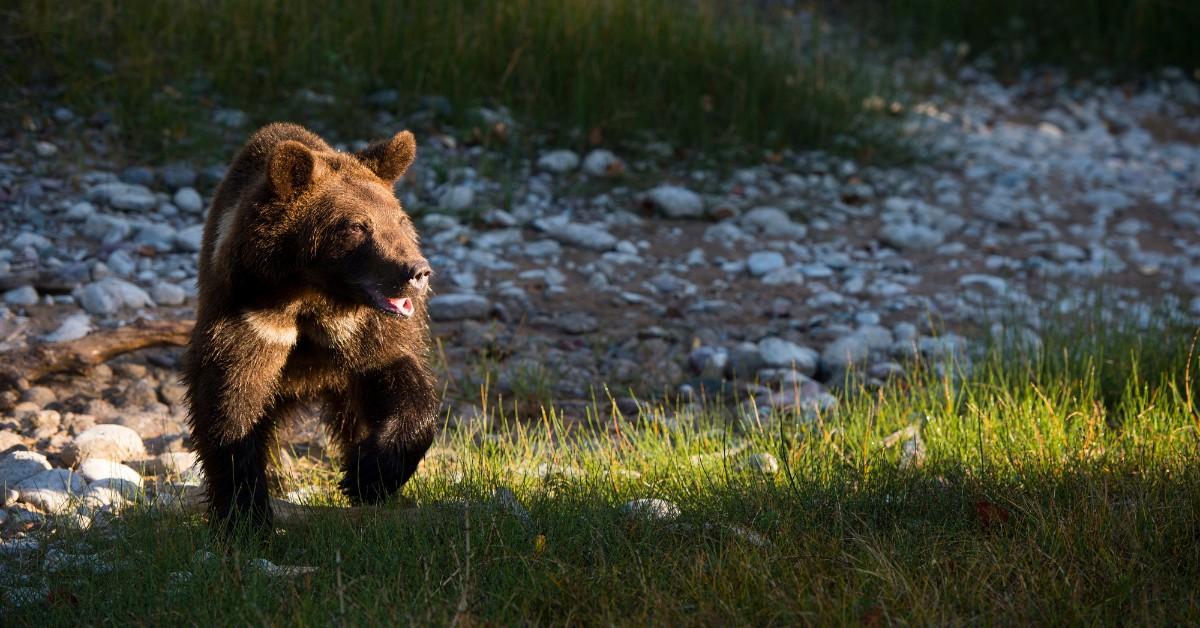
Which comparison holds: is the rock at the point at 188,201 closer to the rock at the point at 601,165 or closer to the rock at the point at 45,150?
the rock at the point at 45,150

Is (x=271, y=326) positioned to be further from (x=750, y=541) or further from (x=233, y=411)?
(x=750, y=541)

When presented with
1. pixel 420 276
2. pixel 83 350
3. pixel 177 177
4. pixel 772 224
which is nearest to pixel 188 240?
pixel 177 177

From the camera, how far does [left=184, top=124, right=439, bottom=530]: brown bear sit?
3.71m

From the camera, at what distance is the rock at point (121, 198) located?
6949 millimetres

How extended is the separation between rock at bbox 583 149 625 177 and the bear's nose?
472 centimetres

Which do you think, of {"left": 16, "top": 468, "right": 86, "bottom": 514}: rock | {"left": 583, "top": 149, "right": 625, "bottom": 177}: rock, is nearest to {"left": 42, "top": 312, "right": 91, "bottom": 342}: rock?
{"left": 16, "top": 468, "right": 86, "bottom": 514}: rock

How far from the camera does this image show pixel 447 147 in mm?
8273

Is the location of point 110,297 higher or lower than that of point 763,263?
higher

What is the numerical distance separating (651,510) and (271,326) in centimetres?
134

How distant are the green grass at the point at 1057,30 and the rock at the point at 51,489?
33.6ft

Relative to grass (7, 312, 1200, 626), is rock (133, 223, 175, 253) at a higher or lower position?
lower

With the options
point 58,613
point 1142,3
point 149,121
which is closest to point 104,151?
point 149,121

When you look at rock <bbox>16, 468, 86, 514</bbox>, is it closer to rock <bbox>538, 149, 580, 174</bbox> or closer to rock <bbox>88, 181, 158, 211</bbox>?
rock <bbox>88, 181, 158, 211</bbox>

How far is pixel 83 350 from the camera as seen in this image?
521 cm
